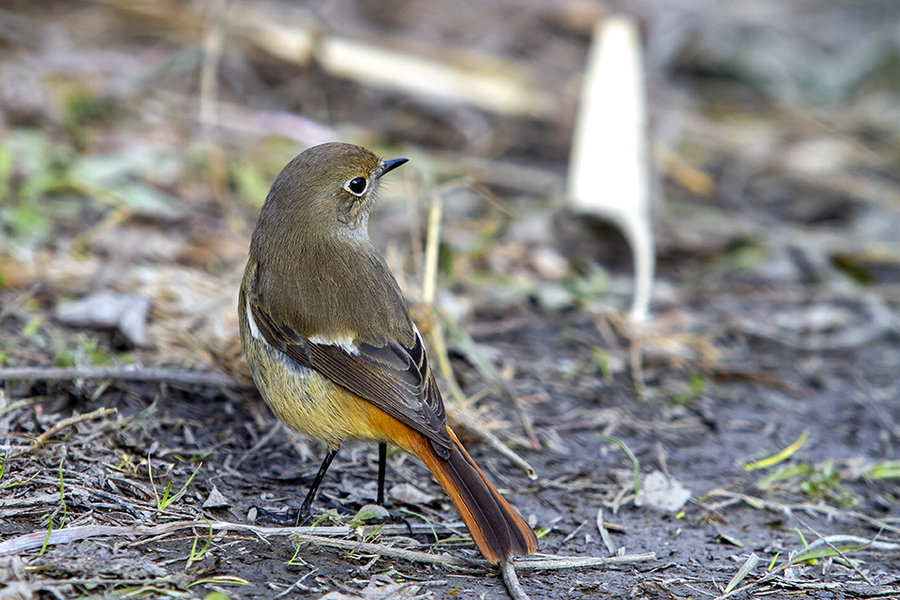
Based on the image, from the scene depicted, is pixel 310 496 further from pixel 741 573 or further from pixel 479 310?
pixel 479 310

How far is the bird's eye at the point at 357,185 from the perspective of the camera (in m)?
3.80

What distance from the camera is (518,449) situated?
4.09 meters

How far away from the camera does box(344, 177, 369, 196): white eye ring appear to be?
12.5 feet

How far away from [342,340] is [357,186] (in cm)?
74

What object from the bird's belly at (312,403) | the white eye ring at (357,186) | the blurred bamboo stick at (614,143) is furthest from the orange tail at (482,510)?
the blurred bamboo stick at (614,143)

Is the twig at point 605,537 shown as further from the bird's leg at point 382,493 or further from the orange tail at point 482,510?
the bird's leg at point 382,493

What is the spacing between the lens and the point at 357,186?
12.6 feet

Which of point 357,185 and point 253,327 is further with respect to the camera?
point 357,185

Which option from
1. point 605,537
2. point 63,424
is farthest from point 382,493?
point 63,424

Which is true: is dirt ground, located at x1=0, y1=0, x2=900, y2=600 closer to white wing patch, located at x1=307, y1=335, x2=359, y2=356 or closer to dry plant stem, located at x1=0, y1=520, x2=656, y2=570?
dry plant stem, located at x1=0, y1=520, x2=656, y2=570

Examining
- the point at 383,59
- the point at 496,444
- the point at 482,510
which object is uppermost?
the point at 383,59

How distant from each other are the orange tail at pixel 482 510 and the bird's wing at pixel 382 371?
0.08 metres

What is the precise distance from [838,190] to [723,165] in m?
1.00

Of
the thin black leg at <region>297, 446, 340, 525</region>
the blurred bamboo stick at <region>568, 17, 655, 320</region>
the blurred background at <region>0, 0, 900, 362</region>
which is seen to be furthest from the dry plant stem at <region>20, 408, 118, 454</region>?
the blurred bamboo stick at <region>568, 17, 655, 320</region>
